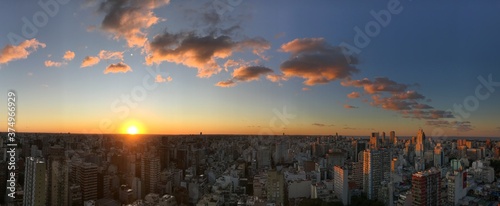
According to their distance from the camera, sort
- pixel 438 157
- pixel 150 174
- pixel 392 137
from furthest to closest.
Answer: pixel 392 137 < pixel 438 157 < pixel 150 174

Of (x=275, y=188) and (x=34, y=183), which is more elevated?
(x=34, y=183)

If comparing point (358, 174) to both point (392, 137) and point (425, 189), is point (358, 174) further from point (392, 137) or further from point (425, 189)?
point (392, 137)

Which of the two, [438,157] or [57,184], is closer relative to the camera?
[57,184]

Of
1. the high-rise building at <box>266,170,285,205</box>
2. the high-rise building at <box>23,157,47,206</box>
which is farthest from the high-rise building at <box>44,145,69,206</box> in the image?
the high-rise building at <box>266,170,285,205</box>

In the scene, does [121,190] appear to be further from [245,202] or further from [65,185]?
[245,202]

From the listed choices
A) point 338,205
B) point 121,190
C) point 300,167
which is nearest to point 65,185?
point 121,190

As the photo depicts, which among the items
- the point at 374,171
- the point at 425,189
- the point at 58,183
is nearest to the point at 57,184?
the point at 58,183

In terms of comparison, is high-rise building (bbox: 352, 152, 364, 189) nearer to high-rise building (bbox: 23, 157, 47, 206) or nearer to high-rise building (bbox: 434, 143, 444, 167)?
high-rise building (bbox: 434, 143, 444, 167)

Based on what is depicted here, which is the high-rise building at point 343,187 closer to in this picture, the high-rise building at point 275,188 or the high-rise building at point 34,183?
the high-rise building at point 275,188
